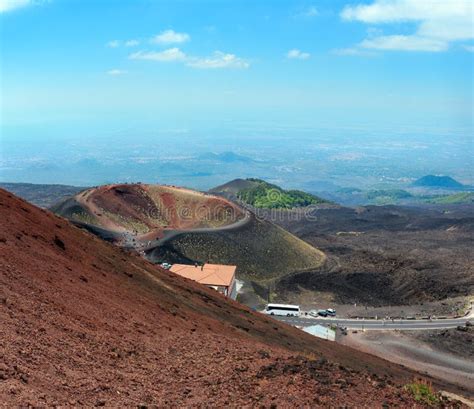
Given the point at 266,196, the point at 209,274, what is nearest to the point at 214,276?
the point at 209,274

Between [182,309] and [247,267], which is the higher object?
[182,309]

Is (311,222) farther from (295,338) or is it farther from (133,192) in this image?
(295,338)

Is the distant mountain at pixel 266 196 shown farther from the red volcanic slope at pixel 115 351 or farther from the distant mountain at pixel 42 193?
the red volcanic slope at pixel 115 351

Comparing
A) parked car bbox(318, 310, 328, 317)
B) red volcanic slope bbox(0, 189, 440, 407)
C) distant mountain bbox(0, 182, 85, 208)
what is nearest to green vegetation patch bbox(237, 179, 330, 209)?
distant mountain bbox(0, 182, 85, 208)

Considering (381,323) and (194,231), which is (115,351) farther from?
(194,231)

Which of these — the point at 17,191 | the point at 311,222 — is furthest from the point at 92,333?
the point at 17,191

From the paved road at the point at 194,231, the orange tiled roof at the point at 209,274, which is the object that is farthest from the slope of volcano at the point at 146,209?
the orange tiled roof at the point at 209,274
